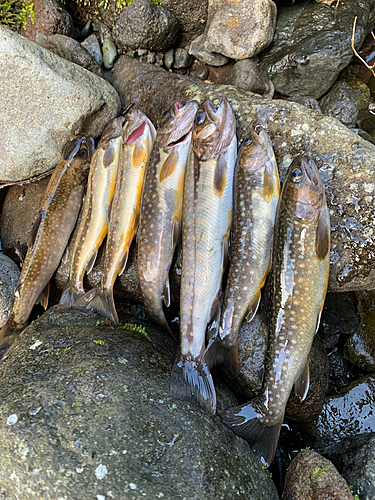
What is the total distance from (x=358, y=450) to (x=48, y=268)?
379cm

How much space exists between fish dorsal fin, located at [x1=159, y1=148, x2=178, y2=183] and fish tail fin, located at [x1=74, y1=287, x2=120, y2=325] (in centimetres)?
134

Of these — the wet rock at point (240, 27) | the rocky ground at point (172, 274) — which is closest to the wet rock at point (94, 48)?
the rocky ground at point (172, 274)

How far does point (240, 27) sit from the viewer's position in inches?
201

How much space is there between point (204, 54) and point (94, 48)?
1.64m

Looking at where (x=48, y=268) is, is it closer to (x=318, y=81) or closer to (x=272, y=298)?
(x=272, y=298)

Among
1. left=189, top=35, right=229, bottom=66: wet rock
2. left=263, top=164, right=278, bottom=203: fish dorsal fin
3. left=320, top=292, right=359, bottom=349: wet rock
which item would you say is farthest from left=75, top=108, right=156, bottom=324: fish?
left=320, top=292, right=359, bottom=349: wet rock

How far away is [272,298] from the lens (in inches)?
137

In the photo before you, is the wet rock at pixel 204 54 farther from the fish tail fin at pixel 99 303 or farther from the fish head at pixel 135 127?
the fish tail fin at pixel 99 303

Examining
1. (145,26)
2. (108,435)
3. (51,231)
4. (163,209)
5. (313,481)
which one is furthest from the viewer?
(145,26)

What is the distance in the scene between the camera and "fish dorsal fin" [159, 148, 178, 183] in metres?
3.90

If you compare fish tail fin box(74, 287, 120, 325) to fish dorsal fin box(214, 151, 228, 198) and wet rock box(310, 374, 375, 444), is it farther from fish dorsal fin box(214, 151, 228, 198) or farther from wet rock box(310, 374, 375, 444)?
wet rock box(310, 374, 375, 444)

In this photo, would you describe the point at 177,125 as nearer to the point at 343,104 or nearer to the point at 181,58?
the point at 181,58

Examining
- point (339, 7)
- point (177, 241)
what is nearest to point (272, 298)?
point (177, 241)

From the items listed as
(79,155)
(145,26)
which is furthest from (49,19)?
(79,155)
